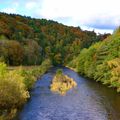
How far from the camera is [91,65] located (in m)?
125

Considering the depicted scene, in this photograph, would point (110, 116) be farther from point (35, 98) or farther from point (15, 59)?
point (15, 59)

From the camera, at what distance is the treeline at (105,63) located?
96325 millimetres

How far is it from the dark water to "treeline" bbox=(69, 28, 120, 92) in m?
6.34

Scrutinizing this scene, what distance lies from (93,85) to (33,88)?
18.8m

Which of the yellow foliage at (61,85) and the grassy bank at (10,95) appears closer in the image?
the grassy bank at (10,95)

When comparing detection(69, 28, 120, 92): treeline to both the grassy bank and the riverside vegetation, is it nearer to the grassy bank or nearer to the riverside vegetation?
the riverside vegetation

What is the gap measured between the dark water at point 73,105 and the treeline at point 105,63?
6.34 m

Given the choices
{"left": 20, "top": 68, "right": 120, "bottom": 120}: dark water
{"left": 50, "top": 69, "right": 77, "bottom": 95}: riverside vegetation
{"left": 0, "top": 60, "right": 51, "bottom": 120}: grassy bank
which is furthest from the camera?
{"left": 50, "top": 69, "right": 77, "bottom": 95}: riverside vegetation

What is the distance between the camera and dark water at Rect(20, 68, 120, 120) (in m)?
60.7

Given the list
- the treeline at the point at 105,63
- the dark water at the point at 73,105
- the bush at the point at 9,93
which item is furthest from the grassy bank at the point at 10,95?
the treeline at the point at 105,63

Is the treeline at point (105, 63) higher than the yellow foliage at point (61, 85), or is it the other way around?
the treeline at point (105, 63)

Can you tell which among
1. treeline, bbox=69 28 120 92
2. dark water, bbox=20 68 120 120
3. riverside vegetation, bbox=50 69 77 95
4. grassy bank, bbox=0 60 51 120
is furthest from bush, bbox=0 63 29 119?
treeline, bbox=69 28 120 92

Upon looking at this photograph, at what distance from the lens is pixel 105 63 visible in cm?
10919

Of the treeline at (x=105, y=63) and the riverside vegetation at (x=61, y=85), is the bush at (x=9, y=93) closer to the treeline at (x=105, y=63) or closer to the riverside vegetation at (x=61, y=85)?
the riverside vegetation at (x=61, y=85)
